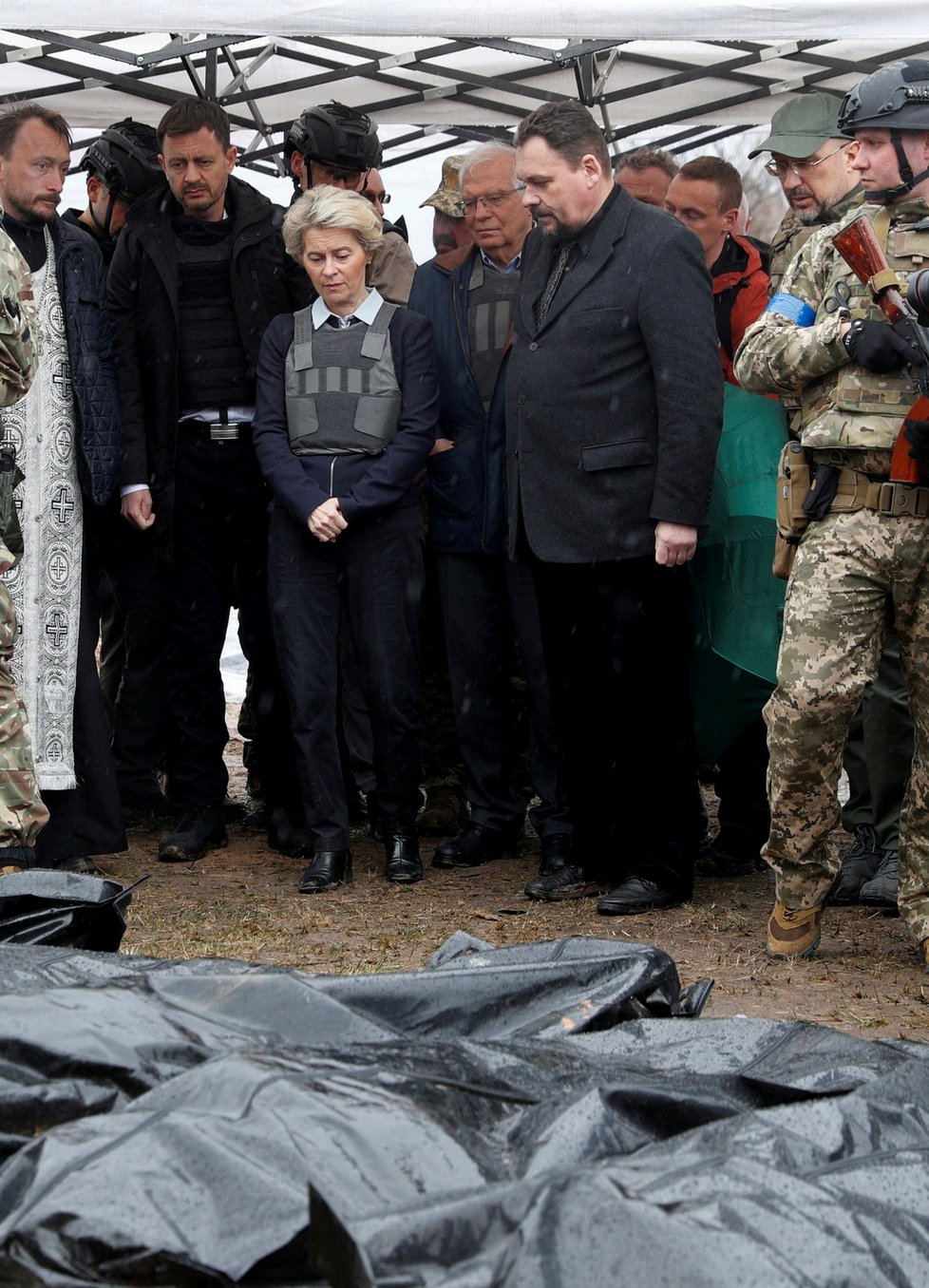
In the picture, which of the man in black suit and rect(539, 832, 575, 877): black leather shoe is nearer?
the man in black suit

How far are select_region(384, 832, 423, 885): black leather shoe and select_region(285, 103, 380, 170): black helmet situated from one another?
7.91 ft

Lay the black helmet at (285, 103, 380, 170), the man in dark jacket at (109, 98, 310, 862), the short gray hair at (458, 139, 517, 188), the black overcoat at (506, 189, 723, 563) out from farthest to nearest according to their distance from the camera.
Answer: the black helmet at (285, 103, 380, 170), the man in dark jacket at (109, 98, 310, 862), the short gray hair at (458, 139, 517, 188), the black overcoat at (506, 189, 723, 563)

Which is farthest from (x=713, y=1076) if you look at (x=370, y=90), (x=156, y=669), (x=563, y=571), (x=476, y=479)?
(x=370, y=90)

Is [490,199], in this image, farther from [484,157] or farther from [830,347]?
[830,347]

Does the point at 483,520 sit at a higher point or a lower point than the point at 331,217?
lower

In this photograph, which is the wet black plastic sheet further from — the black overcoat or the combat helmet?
the combat helmet

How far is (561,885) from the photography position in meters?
5.45

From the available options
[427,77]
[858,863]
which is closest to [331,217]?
[858,863]

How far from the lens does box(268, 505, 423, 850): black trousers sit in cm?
557

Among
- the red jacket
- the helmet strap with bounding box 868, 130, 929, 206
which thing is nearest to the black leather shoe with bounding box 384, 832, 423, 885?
the red jacket

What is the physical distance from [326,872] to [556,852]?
744mm

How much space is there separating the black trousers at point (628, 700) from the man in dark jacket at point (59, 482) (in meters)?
1.51

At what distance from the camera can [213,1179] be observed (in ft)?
5.80

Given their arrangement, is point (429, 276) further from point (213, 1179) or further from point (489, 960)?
point (213, 1179)
